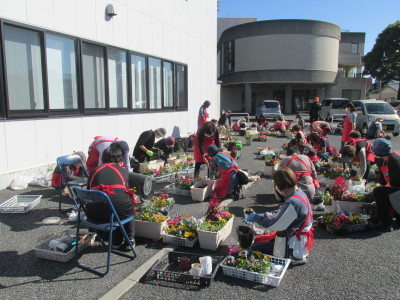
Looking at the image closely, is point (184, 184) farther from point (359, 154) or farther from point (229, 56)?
point (229, 56)

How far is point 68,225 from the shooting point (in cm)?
518

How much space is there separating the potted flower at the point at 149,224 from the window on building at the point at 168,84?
27.5ft

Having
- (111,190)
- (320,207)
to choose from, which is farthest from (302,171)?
(111,190)

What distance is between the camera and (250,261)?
12.4 feet

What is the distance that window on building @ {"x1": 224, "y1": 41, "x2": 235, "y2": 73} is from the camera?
4248 cm

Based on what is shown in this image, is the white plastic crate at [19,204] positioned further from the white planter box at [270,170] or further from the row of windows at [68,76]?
the white planter box at [270,170]

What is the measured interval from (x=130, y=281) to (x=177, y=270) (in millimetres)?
562

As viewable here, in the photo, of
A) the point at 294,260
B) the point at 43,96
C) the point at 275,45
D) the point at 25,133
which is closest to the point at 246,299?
the point at 294,260

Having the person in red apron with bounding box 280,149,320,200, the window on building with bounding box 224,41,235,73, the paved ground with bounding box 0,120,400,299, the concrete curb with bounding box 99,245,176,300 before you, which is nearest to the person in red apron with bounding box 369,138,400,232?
the paved ground with bounding box 0,120,400,299

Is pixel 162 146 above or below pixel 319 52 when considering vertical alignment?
below

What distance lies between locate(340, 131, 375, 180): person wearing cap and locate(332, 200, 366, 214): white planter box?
1743 millimetres

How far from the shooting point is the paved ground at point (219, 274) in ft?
11.4

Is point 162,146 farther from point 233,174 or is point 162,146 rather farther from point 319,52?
point 319,52

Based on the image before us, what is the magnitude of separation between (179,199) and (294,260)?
3.11m
